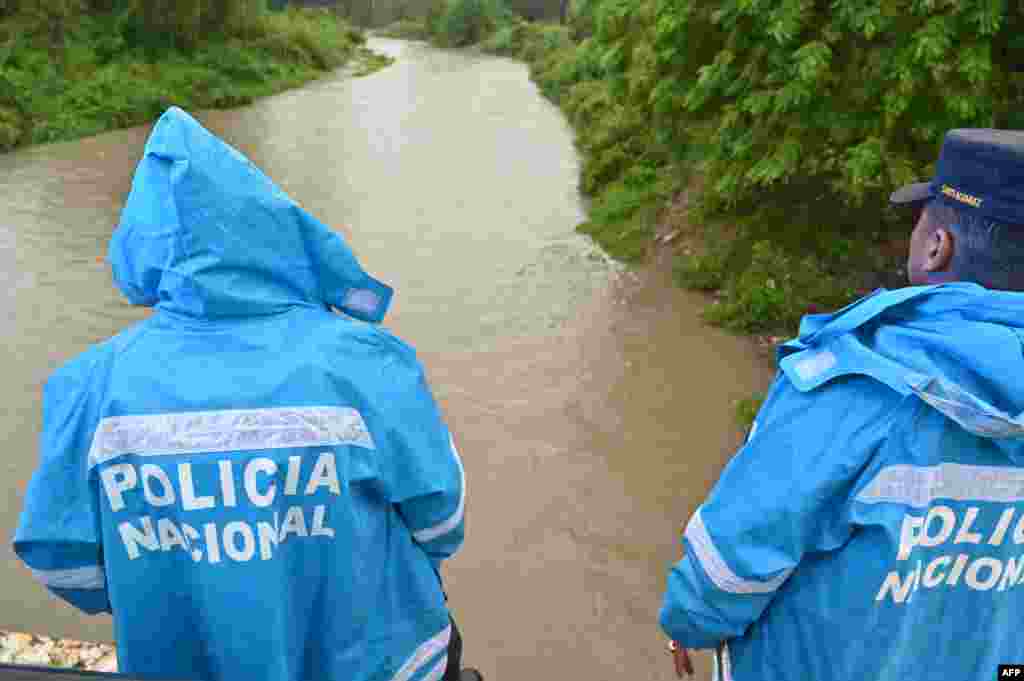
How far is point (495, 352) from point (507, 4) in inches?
2409

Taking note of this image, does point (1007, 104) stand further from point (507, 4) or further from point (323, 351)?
point (507, 4)

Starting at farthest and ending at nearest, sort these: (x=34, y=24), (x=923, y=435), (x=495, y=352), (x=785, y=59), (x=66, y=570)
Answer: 1. (x=34, y=24)
2. (x=495, y=352)
3. (x=785, y=59)
4. (x=66, y=570)
5. (x=923, y=435)

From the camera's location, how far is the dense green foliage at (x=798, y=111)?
5.14m

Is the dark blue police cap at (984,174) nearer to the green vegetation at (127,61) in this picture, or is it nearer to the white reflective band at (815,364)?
the white reflective band at (815,364)

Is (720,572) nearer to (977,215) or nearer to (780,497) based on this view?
(780,497)

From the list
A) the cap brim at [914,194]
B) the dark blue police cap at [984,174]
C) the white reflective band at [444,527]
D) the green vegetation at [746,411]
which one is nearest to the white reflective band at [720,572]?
the white reflective band at [444,527]

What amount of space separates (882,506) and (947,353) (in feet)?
0.98

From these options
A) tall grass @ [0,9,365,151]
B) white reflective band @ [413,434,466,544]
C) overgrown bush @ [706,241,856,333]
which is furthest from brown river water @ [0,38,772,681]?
white reflective band @ [413,434,466,544]

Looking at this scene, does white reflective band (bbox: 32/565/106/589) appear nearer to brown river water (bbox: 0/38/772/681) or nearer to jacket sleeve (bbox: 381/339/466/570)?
jacket sleeve (bbox: 381/339/466/570)

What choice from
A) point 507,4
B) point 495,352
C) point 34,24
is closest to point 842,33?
point 495,352

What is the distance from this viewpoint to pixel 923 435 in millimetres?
1362

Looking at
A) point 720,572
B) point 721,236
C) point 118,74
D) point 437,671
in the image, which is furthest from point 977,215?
point 118,74

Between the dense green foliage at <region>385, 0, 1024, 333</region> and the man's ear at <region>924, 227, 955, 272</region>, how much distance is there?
13.1 feet

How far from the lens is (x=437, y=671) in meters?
1.98
